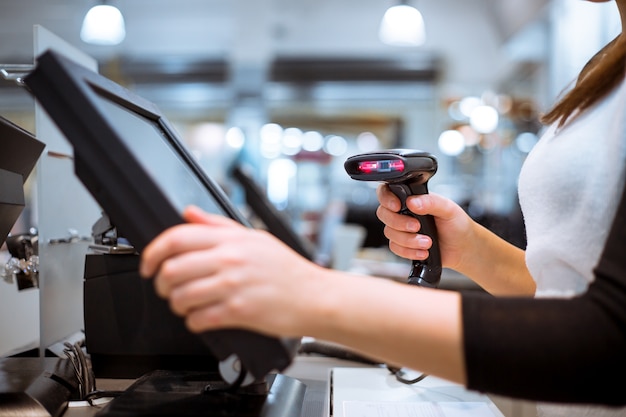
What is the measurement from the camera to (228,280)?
0.49 metres

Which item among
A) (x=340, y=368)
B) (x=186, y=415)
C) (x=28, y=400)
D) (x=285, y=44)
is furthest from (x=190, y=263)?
(x=285, y=44)

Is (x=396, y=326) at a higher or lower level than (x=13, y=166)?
lower

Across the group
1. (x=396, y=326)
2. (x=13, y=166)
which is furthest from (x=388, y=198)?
(x=13, y=166)

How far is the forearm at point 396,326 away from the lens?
51cm

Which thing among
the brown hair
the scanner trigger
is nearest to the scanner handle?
the brown hair

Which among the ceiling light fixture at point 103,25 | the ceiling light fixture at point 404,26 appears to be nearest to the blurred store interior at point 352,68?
the ceiling light fixture at point 404,26

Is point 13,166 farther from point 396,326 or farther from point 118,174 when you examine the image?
point 396,326

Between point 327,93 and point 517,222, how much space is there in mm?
7082

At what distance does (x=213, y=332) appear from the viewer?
0.53 meters

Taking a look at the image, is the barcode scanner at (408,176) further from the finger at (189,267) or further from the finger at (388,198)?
the finger at (189,267)

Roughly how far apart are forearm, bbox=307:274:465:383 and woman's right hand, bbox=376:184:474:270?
1.40 ft

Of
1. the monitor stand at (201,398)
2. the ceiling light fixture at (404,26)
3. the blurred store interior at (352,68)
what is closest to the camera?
the monitor stand at (201,398)

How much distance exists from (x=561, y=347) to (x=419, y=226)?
48 centimetres

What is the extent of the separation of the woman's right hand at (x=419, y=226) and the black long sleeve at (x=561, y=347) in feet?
1.42
